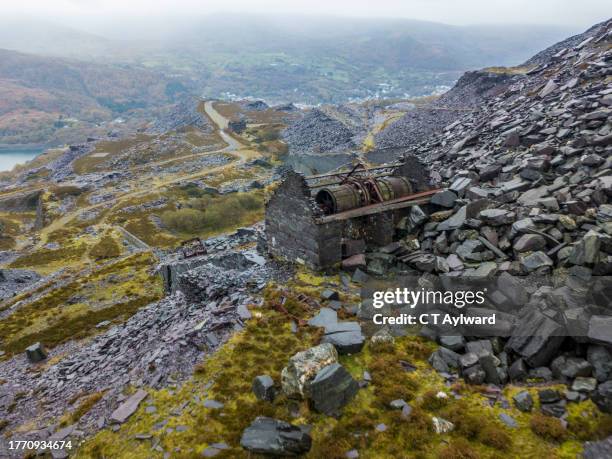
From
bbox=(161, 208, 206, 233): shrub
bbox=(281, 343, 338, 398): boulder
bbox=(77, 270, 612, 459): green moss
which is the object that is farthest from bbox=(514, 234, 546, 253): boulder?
bbox=(161, 208, 206, 233): shrub

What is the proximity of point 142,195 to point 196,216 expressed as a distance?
2383 cm

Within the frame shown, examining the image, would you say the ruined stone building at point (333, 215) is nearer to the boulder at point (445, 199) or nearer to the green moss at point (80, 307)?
the boulder at point (445, 199)

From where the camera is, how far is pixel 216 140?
408 feet

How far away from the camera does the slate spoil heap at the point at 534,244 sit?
10.9 metres

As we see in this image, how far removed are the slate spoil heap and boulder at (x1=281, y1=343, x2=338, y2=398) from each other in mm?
3786

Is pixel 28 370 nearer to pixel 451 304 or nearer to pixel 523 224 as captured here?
pixel 451 304

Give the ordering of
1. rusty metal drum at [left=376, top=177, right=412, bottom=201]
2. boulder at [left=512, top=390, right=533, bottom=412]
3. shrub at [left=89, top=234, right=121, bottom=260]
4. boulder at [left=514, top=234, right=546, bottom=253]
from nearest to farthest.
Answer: boulder at [left=512, top=390, right=533, bottom=412] → boulder at [left=514, top=234, right=546, bottom=253] → rusty metal drum at [left=376, top=177, right=412, bottom=201] → shrub at [left=89, top=234, right=121, bottom=260]

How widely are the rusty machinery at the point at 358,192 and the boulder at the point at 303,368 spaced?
9.77 metres

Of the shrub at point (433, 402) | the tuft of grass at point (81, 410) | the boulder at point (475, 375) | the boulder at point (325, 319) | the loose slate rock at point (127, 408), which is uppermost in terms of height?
the boulder at point (475, 375)

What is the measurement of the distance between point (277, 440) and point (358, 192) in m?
14.0

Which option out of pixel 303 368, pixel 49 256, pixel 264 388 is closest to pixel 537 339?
pixel 303 368

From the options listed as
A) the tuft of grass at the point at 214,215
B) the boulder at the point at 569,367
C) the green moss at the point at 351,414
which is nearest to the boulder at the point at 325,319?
the green moss at the point at 351,414

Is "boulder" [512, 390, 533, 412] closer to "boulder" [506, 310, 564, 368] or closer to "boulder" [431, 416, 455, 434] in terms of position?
"boulder" [506, 310, 564, 368]

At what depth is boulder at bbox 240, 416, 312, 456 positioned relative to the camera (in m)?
9.46
